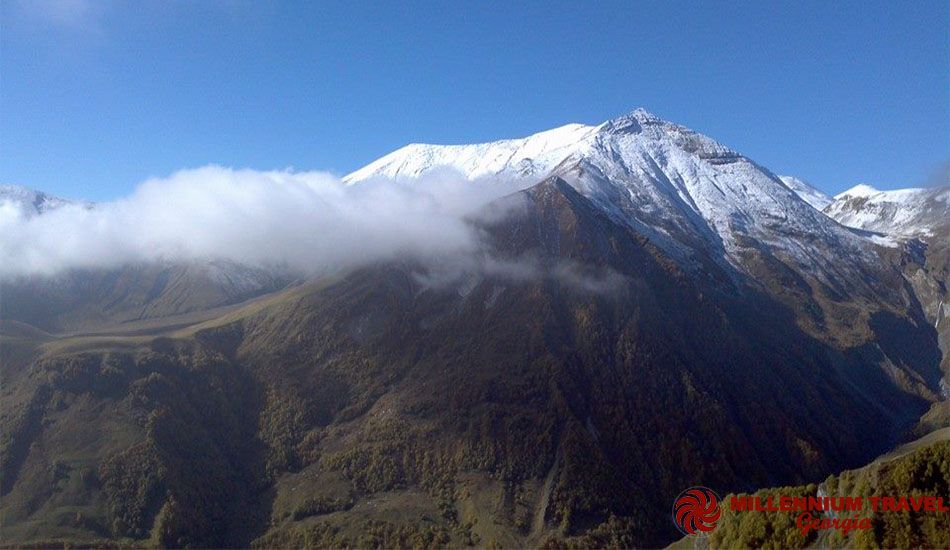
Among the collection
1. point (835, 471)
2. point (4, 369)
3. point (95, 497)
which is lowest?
point (835, 471)

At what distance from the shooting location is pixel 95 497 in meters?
118

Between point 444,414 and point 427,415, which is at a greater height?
point 427,415

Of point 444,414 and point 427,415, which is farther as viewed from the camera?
point 427,415

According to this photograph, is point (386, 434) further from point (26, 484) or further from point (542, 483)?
point (26, 484)

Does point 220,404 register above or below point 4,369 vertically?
below

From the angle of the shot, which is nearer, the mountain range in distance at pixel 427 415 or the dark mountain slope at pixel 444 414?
the mountain range in distance at pixel 427 415

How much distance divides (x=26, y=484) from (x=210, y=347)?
5260 cm

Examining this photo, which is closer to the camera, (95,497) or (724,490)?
(95,497)

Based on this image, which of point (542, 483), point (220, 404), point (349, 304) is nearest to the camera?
point (542, 483)

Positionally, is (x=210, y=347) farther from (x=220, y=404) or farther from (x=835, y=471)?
(x=835, y=471)

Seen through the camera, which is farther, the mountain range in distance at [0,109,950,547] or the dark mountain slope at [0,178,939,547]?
the dark mountain slope at [0,178,939,547]

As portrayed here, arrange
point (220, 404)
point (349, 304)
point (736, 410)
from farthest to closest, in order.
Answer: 1. point (349, 304)
2. point (736, 410)
3. point (220, 404)

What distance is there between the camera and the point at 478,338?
169 m

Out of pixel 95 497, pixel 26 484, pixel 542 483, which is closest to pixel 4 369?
pixel 26 484
